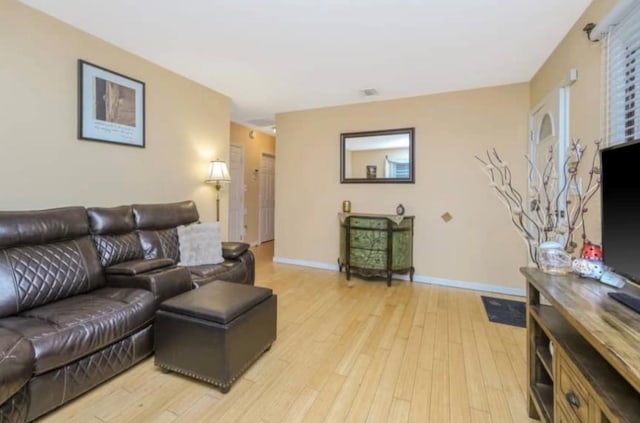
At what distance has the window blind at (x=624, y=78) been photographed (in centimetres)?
165

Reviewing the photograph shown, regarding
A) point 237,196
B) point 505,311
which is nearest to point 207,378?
point 505,311

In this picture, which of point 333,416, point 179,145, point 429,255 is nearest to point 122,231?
point 179,145

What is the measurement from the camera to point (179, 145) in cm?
355

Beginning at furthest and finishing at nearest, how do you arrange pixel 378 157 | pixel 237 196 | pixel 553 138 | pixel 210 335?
pixel 237 196, pixel 378 157, pixel 553 138, pixel 210 335

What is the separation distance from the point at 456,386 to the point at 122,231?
2.82 meters

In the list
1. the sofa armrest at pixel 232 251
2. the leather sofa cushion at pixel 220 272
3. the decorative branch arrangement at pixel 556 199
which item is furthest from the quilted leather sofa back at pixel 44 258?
the decorative branch arrangement at pixel 556 199

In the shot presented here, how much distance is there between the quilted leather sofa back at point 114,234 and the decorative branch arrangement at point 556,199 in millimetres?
2866

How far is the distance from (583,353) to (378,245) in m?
2.78

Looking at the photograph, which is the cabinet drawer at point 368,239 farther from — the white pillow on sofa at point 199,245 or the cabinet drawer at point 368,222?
A: the white pillow on sofa at point 199,245

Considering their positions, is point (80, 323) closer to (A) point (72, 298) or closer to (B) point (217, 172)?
(A) point (72, 298)

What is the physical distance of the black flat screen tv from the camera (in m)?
1.09

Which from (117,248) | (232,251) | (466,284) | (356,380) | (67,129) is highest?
(67,129)

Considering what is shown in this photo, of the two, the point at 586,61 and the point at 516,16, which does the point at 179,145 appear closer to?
the point at 516,16

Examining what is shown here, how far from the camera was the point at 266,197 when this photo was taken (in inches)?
266
